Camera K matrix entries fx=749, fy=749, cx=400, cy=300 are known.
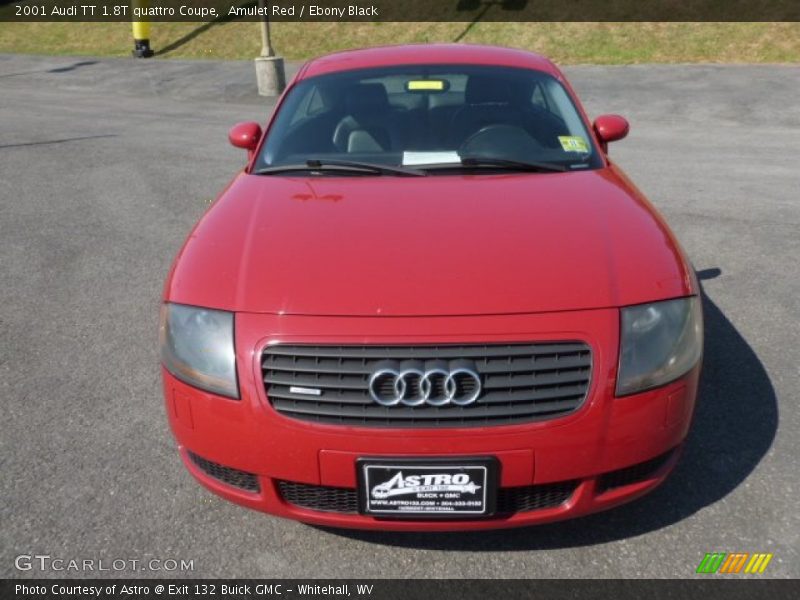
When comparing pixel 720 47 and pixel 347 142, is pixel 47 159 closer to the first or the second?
pixel 347 142

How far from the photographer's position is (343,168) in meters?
3.15

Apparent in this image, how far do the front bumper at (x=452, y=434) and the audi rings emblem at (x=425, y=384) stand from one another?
0.26ft

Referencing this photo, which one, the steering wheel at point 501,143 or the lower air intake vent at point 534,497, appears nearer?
the lower air intake vent at point 534,497

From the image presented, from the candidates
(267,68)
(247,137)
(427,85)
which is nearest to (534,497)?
(427,85)

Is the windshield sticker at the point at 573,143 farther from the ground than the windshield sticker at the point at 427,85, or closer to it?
closer to it

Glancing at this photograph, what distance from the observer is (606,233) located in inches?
101

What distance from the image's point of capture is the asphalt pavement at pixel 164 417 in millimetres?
2475

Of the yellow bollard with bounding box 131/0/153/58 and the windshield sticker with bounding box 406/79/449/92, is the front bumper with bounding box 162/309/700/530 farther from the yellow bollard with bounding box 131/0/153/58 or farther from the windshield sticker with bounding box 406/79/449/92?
the yellow bollard with bounding box 131/0/153/58

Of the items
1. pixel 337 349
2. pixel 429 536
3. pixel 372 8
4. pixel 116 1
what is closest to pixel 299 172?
pixel 337 349

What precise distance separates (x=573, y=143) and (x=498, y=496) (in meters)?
1.80
